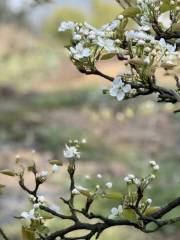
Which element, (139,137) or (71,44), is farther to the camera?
(139,137)

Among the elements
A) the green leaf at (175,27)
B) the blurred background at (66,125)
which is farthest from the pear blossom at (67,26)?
the blurred background at (66,125)

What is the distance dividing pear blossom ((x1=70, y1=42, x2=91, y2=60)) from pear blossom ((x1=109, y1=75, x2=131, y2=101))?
93 millimetres

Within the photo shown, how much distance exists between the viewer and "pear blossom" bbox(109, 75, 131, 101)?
1.60 metres

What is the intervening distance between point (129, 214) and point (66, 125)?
830 centimetres

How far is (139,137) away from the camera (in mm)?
9414

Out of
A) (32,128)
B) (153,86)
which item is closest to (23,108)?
(32,128)

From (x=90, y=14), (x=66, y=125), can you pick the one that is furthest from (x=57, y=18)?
(x=66, y=125)

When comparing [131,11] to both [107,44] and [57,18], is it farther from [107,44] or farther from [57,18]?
[57,18]

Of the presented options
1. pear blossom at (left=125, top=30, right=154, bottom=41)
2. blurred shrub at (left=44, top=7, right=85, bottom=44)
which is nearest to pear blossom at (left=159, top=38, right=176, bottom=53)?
pear blossom at (left=125, top=30, right=154, bottom=41)

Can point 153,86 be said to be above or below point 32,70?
below

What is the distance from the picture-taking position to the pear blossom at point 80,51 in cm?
156

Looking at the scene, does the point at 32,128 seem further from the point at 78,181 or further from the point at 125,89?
the point at 125,89

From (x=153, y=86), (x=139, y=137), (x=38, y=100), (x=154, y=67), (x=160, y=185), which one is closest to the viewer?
(x=154, y=67)

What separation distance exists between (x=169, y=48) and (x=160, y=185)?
511 centimetres
